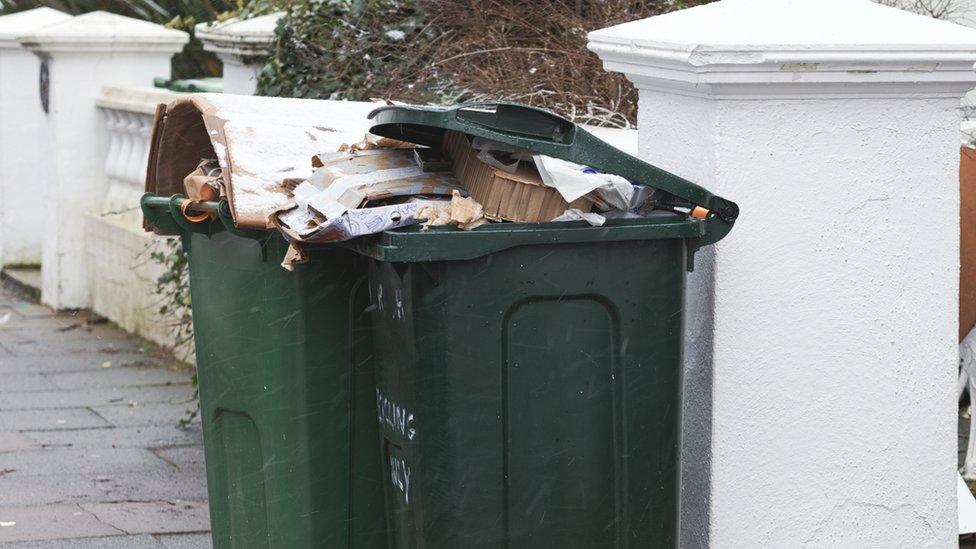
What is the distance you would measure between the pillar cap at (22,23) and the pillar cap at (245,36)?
3702 millimetres

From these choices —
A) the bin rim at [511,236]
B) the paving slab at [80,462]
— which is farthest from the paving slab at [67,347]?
the bin rim at [511,236]

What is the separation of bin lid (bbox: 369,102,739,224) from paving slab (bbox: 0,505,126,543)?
2.86 meters

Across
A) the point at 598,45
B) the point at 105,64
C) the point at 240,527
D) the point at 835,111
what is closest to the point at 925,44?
the point at 835,111

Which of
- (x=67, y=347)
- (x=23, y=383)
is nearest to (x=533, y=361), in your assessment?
(x=23, y=383)

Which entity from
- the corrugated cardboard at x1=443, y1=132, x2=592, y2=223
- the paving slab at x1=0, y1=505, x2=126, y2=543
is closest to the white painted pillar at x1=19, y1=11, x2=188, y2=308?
the paving slab at x1=0, y1=505, x2=126, y2=543

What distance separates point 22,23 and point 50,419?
17.3 ft

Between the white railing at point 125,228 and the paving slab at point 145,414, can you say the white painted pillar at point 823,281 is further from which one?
the white railing at point 125,228

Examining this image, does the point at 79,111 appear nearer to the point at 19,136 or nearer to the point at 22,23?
the point at 19,136

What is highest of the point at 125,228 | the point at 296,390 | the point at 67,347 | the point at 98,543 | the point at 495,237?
the point at 495,237

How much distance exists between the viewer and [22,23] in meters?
11.4

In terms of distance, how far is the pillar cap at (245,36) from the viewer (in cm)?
755

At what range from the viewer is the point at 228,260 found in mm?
3693

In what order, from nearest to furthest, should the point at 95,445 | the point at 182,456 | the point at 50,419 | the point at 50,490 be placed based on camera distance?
the point at 50,490, the point at 182,456, the point at 95,445, the point at 50,419

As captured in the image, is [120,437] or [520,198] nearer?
[520,198]
